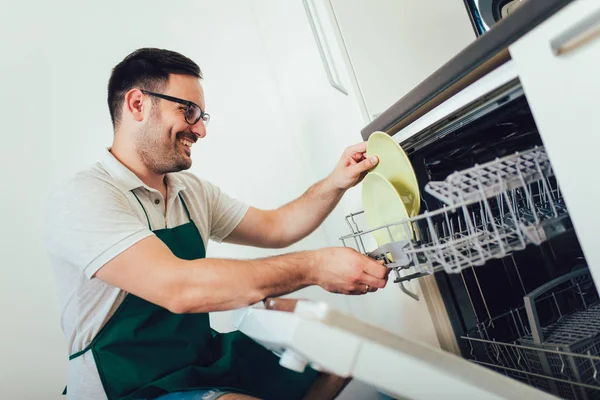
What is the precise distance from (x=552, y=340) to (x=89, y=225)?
1.04m

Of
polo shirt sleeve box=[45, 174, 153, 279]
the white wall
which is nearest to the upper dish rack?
polo shirt sleeve box=[45, 174, 153, 279]

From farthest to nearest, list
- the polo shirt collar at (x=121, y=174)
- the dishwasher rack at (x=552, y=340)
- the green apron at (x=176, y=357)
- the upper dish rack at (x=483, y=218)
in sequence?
the polo shirt collar at (x=121, y=174) → the green apron at (x=176, y=357) → the dishwasher rack at (x=552, y=340) → the upper dish rack at (x=483, y=218)

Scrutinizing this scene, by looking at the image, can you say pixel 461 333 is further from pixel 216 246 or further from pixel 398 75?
pixel 216 246

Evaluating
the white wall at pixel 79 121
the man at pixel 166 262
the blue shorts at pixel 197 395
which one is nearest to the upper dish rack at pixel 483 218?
the man at pixel 166 262

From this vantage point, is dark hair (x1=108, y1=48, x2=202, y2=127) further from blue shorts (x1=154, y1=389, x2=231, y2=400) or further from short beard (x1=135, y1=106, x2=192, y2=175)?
blue shorts (x1=154, y1=389, x2=231, y2=400)

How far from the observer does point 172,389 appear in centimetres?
112

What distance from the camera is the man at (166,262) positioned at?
1.04 m

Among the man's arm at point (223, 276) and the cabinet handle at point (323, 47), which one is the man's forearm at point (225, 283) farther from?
the cabinet handle at point (323, 47)

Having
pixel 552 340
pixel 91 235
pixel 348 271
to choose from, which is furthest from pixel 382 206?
pixel 91 235

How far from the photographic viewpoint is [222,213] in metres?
1.68

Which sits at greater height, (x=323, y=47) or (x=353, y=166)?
(x=323, y=47)

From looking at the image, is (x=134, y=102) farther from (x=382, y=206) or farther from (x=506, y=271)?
(x=506, y=271)

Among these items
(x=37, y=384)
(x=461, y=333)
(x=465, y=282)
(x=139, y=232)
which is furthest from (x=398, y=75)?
(x=37, y=384)

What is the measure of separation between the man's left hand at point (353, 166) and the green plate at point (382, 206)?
62 millimetres
